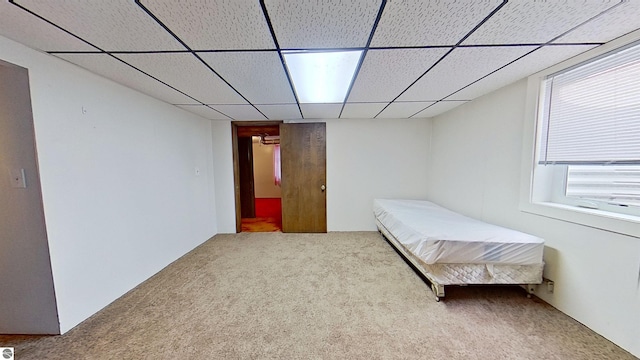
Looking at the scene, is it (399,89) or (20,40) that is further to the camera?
(399,89)

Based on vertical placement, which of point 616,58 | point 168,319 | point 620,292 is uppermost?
point 616,58

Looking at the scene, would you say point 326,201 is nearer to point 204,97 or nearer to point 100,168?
point 204,97

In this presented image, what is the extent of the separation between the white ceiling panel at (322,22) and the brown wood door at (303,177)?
8.72ft

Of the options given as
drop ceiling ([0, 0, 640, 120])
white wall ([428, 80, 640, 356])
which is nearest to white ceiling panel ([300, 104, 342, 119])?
drop ceiling ([0, 0, 640, 120])

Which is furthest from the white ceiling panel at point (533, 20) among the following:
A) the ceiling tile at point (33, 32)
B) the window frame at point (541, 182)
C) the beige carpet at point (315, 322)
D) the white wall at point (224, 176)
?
the white wall at point (224, 176)

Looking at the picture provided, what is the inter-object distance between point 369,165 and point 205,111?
298cm

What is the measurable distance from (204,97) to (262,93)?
76 cm

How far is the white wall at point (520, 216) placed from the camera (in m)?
1.55

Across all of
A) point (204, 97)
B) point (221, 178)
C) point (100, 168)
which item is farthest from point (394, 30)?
point (221, 178)

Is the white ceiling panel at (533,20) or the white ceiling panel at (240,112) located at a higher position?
the white ceiling panel at (533,20)

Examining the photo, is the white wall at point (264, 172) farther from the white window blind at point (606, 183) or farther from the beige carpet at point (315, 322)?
the white window blind at point (606, 183)

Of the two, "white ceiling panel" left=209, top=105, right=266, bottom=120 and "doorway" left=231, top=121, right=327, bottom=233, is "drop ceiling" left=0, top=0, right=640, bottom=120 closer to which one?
"white ceiling panel" left=209, top=105, right=266, bottom=120

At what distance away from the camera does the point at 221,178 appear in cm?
431

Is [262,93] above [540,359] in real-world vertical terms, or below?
above
